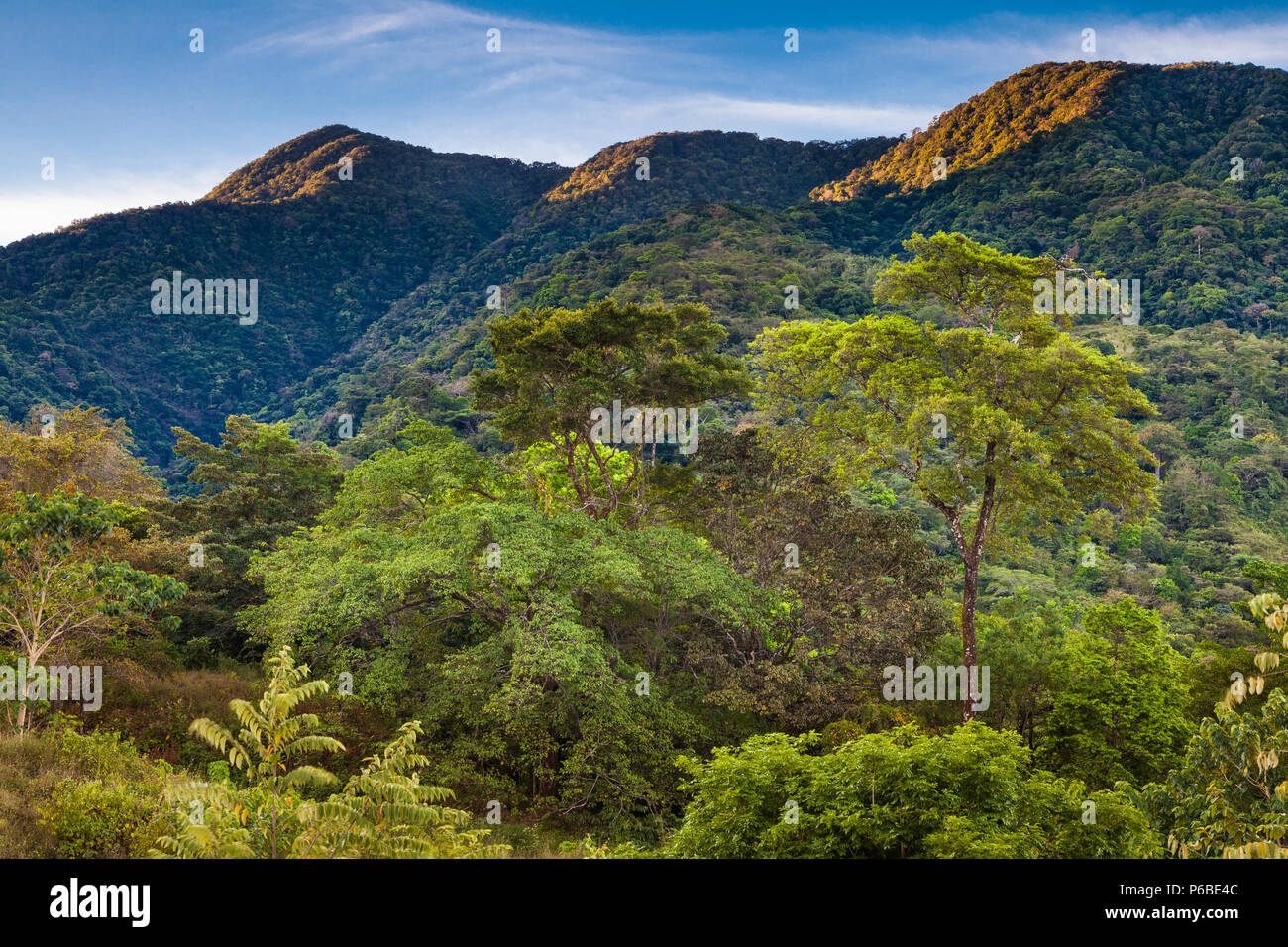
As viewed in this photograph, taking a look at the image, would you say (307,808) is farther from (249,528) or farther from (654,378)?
(249,528)

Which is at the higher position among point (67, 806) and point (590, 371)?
point (590, 371)

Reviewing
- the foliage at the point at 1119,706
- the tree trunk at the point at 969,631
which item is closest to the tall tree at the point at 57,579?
the tree trunk at the point at 969,631

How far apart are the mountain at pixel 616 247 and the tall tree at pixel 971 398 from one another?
47915mm

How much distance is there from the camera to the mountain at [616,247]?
91.4 m

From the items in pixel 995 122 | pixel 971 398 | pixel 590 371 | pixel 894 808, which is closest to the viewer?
pixel 894 808

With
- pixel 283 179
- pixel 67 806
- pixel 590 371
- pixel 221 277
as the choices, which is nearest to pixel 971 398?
pixel 590 371

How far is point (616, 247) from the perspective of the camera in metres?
110

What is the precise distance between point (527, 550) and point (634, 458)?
27.0 ft

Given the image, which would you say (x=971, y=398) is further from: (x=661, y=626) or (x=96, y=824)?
(x=96, y=824)

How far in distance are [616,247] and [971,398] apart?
314 feet

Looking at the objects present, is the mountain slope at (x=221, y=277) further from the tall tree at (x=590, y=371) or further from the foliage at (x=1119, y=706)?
the foliage at (x=1119, y=706)

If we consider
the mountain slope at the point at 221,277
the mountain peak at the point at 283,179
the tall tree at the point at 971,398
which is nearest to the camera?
the tall tree at the point at 971,398

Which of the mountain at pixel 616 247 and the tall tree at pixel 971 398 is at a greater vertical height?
the mountain at pixel 616 247

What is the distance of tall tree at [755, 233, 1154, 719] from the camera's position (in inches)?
746
